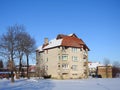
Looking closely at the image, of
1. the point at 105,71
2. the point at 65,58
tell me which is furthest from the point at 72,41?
the point at 105,71

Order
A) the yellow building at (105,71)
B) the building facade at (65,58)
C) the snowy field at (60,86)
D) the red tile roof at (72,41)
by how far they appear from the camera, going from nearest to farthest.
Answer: the snowy field at (60,86) < the building facade at (65,58) < the red tile roof at (72,41) < the yellow building at (105,71)

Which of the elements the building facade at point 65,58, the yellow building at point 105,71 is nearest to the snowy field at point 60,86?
the building facade at point 65,58

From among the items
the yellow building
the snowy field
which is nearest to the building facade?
the yellow building

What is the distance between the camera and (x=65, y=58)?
82.6 meters

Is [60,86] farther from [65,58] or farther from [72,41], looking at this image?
[72,41]

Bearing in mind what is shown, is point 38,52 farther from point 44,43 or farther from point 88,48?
point 88,48

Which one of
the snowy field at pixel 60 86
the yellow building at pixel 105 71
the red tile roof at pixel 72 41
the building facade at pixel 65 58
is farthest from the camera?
the yellow building at pixel 105 71

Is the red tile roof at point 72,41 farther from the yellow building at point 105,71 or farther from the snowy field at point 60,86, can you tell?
the snowy field at point 60,86

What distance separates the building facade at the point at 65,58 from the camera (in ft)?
267

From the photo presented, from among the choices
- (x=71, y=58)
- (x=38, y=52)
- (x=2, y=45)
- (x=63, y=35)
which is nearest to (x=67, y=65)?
(x=71, y=58)

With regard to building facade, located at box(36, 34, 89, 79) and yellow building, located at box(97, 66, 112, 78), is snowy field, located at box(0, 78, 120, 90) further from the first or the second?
yellow building, located at box(97, 66, 112, 78)

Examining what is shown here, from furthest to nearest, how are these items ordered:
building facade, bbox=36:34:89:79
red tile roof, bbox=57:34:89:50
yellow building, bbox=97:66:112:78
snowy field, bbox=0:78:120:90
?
yellow building, bbox=97:66:112:78
red tile roof, bbox=57:34:89:50
building facade, bbox=36:34:89:79
snowy field, bbox=0:78:120:90

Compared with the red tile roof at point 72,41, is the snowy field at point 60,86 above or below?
below

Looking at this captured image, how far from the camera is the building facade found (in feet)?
267
